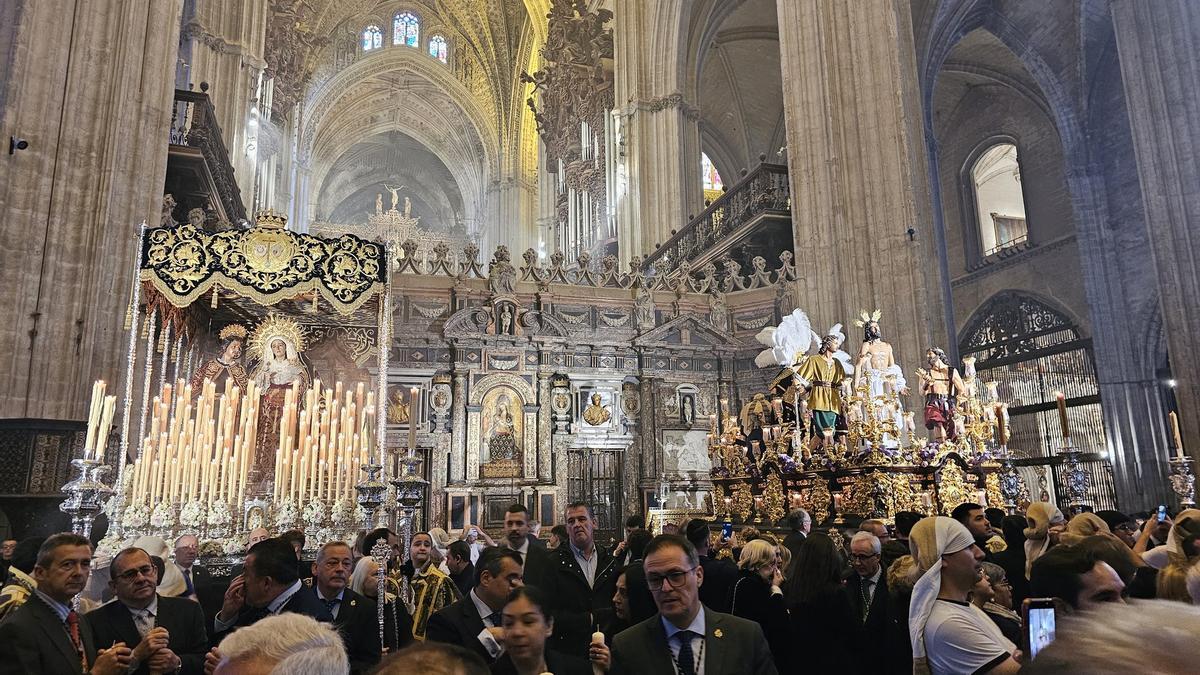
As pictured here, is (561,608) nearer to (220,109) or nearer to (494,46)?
(220,109)

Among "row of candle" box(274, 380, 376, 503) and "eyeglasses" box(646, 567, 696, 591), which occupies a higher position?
"row of candle" box(274, 380, 376, 503)

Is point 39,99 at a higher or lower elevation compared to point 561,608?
higher

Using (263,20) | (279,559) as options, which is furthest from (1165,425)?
(263,20)

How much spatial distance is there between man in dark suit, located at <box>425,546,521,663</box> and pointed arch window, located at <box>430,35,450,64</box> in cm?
3631

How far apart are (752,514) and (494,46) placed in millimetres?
30503

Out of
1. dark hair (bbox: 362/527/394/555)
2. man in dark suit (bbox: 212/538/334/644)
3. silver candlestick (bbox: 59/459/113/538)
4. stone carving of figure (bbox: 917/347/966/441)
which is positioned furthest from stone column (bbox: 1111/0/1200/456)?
silver candlestick (bbox: 59/459/113/538)

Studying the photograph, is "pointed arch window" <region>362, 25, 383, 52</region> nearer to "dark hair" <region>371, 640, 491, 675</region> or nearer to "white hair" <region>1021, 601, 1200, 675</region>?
"dark hair" <region>371, 640, 491, 675</region>

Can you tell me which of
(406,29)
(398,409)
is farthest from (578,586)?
(406,29)

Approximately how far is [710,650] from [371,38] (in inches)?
1464

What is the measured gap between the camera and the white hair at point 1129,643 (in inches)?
28.0

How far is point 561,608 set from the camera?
3.77 metres

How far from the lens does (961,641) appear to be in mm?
2369

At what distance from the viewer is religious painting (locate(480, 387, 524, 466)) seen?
1348 centimetres

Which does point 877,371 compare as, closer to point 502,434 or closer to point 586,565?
point 586,565
